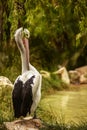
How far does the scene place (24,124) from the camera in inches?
262

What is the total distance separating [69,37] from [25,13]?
10.8m

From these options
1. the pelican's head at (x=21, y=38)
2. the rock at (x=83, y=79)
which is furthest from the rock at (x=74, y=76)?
the pelican's head at (x=21, y=38)

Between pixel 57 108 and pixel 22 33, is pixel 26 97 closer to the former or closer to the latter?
pixel 22 33

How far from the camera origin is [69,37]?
18797 mm

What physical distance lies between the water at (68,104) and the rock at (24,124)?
2.71m

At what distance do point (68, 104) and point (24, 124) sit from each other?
18.1ft

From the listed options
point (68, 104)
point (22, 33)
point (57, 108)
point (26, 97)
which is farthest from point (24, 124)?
point (68, 104)

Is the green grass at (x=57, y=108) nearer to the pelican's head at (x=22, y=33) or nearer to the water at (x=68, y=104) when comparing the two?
the water at (x=68, y=104)

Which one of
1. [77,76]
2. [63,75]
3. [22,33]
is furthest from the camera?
[77,76]

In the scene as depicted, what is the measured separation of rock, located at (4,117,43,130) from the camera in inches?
257

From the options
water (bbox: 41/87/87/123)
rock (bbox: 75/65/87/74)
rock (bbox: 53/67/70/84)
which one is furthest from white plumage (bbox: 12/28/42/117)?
rock (bbox: 75/65/87/74)

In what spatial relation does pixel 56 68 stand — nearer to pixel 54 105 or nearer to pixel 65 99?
pixel 65 99

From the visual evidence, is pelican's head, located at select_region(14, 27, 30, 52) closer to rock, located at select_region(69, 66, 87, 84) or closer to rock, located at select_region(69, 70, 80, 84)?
rock, located at select_region(69, 66, 87, 84)

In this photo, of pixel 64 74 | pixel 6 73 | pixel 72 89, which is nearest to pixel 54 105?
pixel 6 73
